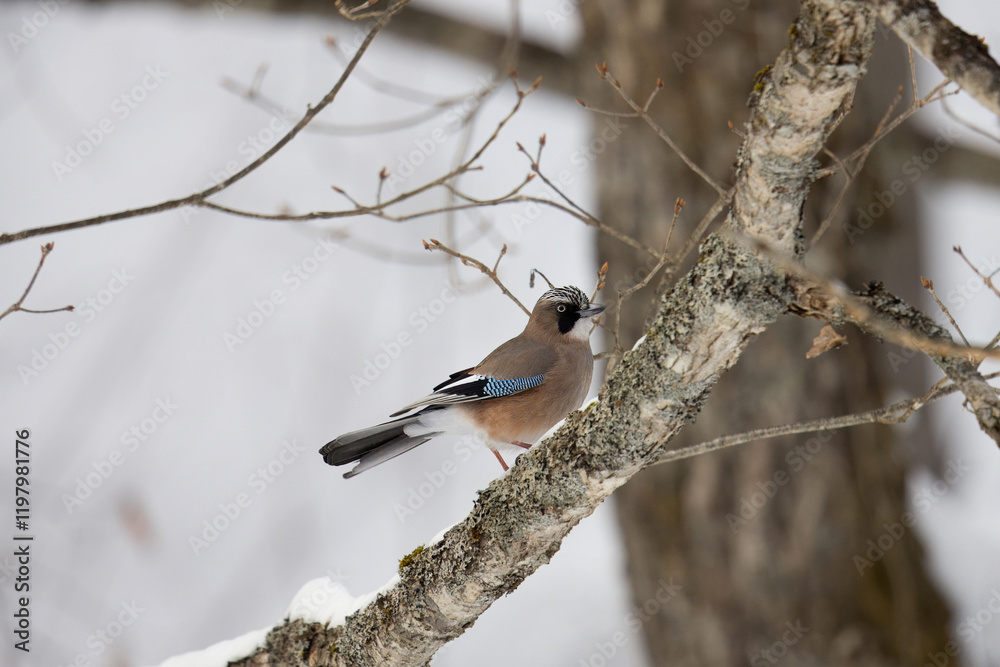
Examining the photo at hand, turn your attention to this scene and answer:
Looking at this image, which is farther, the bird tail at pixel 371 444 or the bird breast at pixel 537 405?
the bird breast at pixel 537 405

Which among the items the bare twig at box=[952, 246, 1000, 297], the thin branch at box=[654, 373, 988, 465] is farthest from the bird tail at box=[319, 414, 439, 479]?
the bare twig at box=[952, 246, 1000, 297]

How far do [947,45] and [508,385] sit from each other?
239 centimetres

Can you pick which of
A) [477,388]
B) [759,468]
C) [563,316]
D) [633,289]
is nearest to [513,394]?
[477,388]

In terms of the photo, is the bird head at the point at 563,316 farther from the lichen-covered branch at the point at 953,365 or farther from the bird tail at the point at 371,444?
the lichen-covered branch at the point at 953,365

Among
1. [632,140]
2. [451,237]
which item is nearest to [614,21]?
[632,140]

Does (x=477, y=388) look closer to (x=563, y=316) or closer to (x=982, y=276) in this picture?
(x=563, y=316)

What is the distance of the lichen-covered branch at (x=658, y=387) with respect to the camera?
1.85 meters

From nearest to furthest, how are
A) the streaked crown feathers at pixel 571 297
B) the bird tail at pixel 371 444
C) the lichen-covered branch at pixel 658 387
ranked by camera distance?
the lichen-covered branch at pixel 658 387 → the bird tail at pixel 371 444 → the streaked crown feathers at pixel 571 297

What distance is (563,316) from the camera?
12.7 feet

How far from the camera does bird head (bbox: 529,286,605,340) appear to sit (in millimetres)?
3680

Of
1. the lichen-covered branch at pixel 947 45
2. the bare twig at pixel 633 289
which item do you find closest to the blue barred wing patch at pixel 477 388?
the bare twig at pixel 633 289

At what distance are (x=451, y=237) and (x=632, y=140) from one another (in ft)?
6.06

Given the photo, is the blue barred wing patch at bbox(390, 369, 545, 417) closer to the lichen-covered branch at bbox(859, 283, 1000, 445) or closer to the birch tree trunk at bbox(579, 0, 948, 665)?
the lichen-covered branch at bbox(859, 283, 1000, 445)

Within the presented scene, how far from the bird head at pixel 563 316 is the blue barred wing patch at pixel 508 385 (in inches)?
12.4
